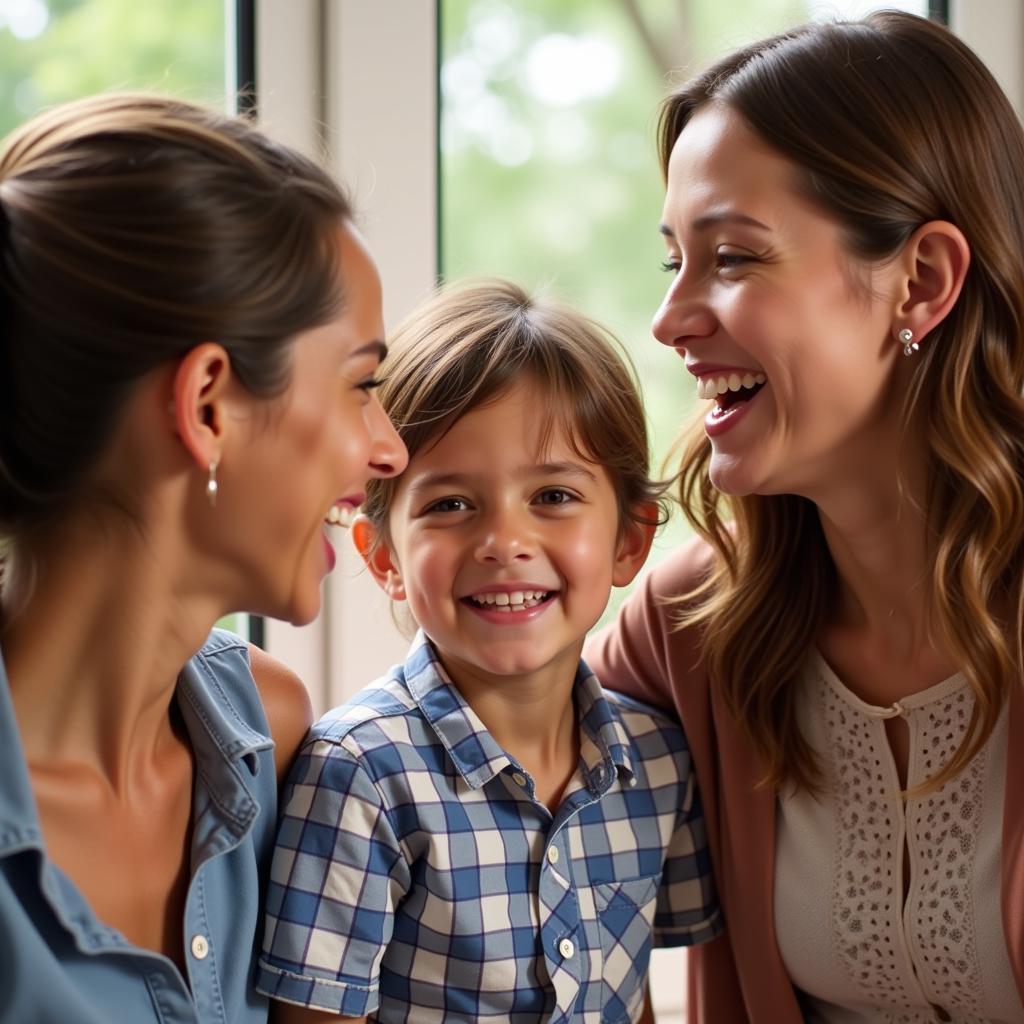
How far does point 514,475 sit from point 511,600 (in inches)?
5.0

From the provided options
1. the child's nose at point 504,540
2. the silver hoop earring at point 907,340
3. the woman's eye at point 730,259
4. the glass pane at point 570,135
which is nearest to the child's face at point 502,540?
the child's nose at point 504,540

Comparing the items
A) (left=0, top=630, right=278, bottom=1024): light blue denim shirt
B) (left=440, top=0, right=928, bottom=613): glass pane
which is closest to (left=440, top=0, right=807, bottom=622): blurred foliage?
(left=440, top=0, right=928, bottom=613): glass pane

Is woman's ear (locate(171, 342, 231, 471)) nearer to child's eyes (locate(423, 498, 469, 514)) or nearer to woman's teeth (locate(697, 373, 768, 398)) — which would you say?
child's eyes (locate(423, 498, 469, 514))

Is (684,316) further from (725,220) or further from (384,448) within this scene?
(384,448)

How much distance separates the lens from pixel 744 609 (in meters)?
1.65

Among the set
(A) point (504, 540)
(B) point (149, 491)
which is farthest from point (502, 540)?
Result: (B) point (149, 491)

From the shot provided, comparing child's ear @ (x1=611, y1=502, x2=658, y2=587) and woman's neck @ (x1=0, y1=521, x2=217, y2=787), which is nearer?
woman's neck @ (x1=0, y1=521, x2=217, y2=787)

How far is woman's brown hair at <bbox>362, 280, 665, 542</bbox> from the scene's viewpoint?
1.48m

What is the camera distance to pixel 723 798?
1616 millimetres

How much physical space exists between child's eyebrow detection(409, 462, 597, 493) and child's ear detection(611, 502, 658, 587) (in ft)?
0.45

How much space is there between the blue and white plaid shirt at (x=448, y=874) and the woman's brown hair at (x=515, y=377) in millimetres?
245

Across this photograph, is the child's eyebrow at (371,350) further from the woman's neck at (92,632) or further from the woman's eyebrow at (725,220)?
the woman's eyebrow at (725,220)

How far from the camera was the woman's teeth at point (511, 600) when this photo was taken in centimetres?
145

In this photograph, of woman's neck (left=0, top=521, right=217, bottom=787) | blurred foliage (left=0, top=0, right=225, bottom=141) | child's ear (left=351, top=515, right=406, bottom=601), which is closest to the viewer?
woman's neck (left=0, top=521, right=217, bottom=787)
